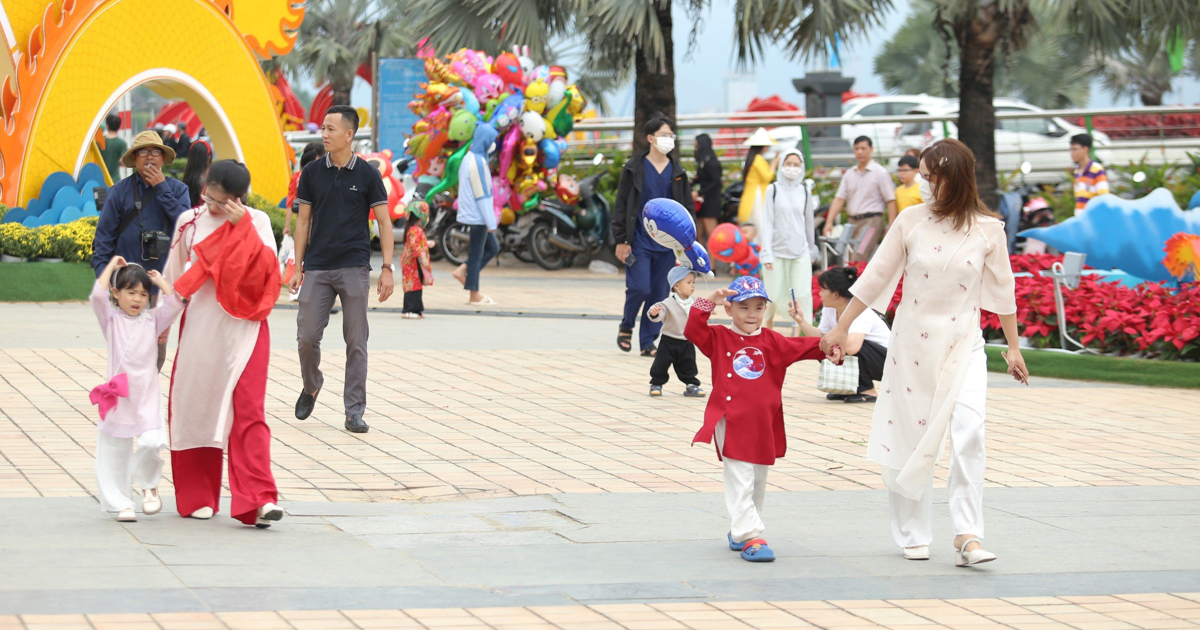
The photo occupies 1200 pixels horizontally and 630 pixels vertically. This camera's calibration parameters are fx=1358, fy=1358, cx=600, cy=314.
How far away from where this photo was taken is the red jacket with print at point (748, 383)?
5219 millimetres

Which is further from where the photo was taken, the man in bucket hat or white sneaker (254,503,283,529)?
the man in bucket hat

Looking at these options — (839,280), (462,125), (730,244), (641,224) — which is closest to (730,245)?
(730,244)

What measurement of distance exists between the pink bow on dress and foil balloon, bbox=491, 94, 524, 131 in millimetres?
12303

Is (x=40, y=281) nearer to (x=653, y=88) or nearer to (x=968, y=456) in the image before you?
(x=653, y=88)

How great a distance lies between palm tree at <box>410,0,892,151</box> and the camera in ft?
53.1

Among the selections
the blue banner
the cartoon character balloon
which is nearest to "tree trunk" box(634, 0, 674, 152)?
the blue banner

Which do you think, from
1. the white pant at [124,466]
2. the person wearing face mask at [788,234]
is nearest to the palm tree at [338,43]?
the person wearing face mask at [788,234]

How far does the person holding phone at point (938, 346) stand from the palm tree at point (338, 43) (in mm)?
31274

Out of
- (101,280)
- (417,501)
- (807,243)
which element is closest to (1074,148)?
(807,243)

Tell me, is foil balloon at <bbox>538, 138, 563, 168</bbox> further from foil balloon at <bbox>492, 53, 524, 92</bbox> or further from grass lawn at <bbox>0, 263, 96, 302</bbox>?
grass lawn at <bbox>0, 263, 96, 302</bbox>

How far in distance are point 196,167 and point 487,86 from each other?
10.3 metres

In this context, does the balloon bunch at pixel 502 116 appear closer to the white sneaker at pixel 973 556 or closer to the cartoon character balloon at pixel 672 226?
the cartoon character balloon at pixel 672 226

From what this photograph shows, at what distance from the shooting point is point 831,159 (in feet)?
67.3

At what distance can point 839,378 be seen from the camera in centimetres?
935
